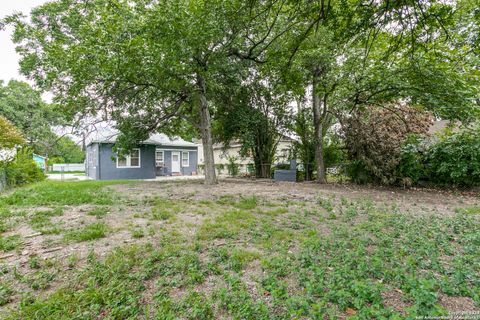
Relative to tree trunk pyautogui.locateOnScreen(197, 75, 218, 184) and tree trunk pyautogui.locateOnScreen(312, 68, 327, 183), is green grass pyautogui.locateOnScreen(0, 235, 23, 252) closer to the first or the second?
tree trunk pyautogui.locateOnScreen(197, 75, 218, 184)

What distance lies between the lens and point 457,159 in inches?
321

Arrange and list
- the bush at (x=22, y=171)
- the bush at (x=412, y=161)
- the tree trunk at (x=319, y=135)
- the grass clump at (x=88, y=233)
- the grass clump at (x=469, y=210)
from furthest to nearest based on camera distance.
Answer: the tree trunk at (x=319, y=135) < the bush at (x=22, y=171) < the bush at (x=412, y=161) < the grass clump at (x=469, y=210) < the grass clump at (x=88, y=233)

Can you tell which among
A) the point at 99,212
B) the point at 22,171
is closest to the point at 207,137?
the point at 99,212

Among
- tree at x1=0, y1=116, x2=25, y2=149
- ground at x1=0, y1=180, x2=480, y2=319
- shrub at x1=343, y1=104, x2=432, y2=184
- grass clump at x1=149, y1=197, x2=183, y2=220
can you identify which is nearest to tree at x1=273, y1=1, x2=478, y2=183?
shrub at x1=343, y1=104, x2=432, y2=184

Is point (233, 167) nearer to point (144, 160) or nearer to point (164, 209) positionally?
point (144, 160)

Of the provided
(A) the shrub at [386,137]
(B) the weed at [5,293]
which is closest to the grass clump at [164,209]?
(B) the weed at [5,293]

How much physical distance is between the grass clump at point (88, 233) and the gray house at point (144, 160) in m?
9.82

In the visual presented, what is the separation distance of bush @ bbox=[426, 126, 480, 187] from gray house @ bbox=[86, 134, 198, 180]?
44.5 feet

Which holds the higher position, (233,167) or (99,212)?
(233,167)

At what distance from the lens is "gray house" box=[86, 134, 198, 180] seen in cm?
1512

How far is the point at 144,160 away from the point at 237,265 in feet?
50.6

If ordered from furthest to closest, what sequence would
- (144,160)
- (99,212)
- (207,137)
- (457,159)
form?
(144,160) < (207,137) < (457,159) < (99,212)

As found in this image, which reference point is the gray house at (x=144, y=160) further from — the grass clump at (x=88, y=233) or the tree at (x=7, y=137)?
the grass clump at (x=88, y=233)

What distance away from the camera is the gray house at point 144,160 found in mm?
15125
